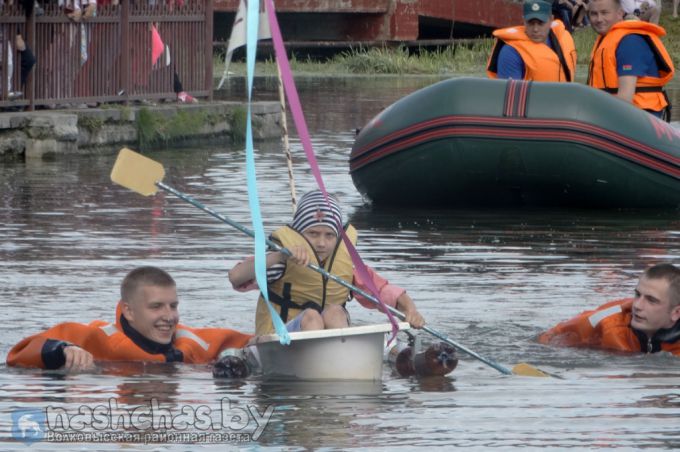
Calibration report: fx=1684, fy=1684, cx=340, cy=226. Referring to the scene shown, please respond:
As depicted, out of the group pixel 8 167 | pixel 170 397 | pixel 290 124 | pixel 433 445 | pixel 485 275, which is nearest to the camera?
pixel 433 445

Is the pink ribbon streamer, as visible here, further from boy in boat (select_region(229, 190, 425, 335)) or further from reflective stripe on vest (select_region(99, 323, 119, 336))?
reflective stripe on vest (select_region(99, 323, 119, 336))

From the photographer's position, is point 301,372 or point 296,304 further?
point 296,304

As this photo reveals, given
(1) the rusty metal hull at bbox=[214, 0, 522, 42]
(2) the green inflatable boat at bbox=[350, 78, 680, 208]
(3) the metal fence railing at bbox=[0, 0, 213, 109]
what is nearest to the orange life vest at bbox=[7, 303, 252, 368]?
(2) the green inflatable boat at bbox=[350, 78, 680, 208]

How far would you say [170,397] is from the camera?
653 centimetres

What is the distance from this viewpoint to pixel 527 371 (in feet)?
23.7

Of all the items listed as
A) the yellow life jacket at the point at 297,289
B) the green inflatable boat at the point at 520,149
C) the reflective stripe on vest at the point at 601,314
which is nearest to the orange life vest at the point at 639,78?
the green inflatable boat at the point at 520,149

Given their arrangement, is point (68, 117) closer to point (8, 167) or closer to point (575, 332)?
point (8, 167)

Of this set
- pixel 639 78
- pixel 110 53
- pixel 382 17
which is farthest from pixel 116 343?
pixel 382 17

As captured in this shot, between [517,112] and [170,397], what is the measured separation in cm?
611

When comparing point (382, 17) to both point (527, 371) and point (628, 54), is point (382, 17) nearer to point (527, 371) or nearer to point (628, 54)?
point (628, 54)

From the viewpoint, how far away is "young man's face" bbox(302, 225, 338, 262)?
735cm

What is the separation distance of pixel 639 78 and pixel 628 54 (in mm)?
441

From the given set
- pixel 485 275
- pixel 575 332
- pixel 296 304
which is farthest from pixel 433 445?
pixel 485 275

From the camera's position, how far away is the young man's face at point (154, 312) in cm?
715
